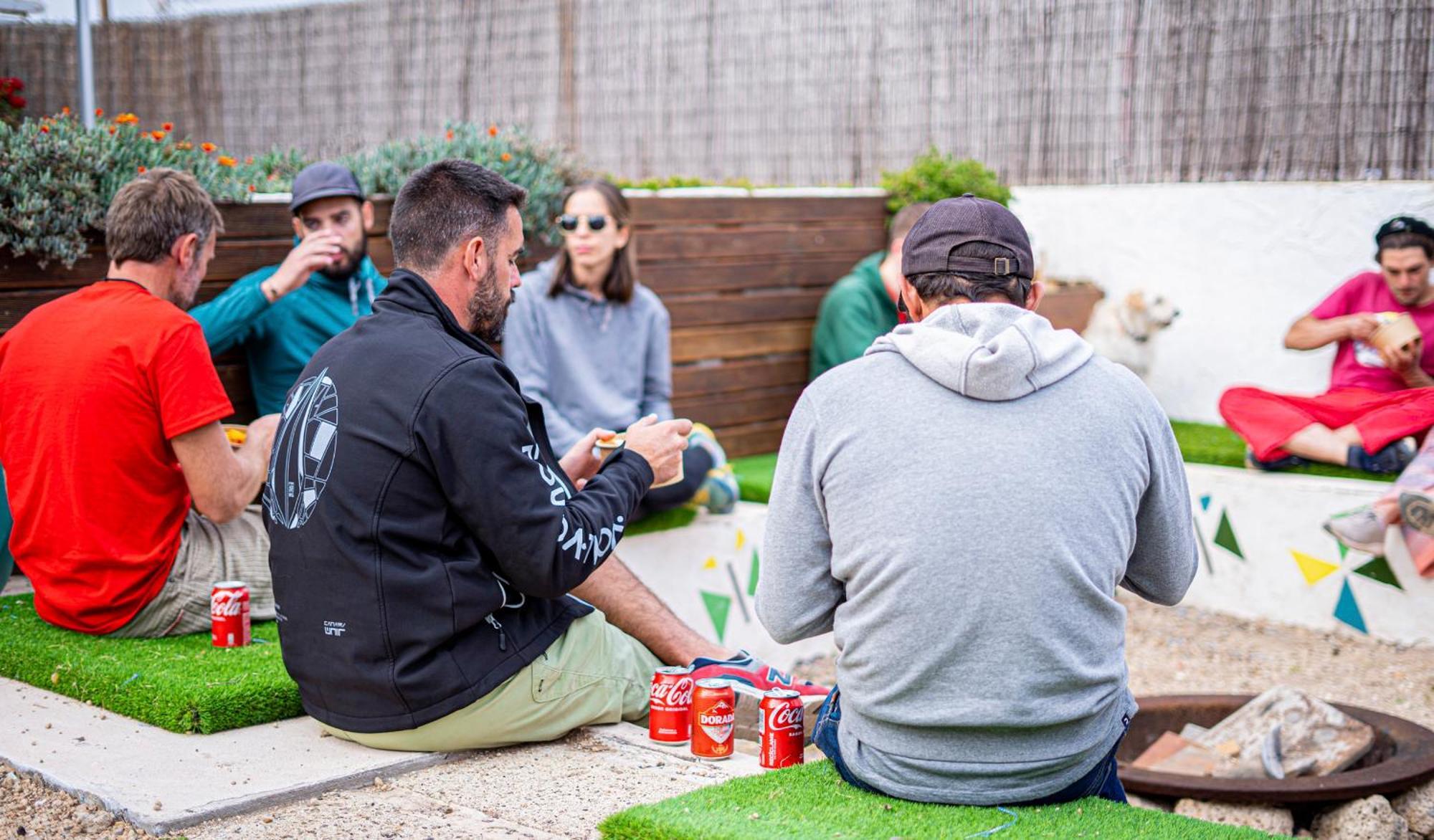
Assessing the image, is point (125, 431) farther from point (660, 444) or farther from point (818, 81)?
point (818, 81)

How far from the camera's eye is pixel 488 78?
9250mm

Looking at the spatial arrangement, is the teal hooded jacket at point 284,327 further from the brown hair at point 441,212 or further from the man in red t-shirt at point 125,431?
the brown hair at point 441,212

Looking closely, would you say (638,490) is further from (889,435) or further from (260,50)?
(260,50)

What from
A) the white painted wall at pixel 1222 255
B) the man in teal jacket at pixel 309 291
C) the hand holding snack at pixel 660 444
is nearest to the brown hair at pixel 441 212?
the hand holding snack at pixel 660 444

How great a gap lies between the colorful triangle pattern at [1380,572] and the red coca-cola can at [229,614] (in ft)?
14.5

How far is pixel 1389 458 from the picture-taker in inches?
220

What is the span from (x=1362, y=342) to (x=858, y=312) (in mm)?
2270

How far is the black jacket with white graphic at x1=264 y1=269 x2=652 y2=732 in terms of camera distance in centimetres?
267

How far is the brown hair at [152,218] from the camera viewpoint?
3451 millimetres

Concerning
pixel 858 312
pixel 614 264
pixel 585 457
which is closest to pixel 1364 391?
pixel 858 312

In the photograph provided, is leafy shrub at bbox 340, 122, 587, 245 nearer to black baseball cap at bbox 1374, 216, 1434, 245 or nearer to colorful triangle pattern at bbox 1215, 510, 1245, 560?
colorful triangle pattern at bbox 1215, 510, 1245, 560

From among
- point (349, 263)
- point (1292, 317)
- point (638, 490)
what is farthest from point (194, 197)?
point (1292, 317)

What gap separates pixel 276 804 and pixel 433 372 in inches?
36.8

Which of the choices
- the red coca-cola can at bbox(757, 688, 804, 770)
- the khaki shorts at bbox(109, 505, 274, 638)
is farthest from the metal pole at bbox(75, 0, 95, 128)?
the red coca-cola can at bbox(757, 688, 804, 770)
